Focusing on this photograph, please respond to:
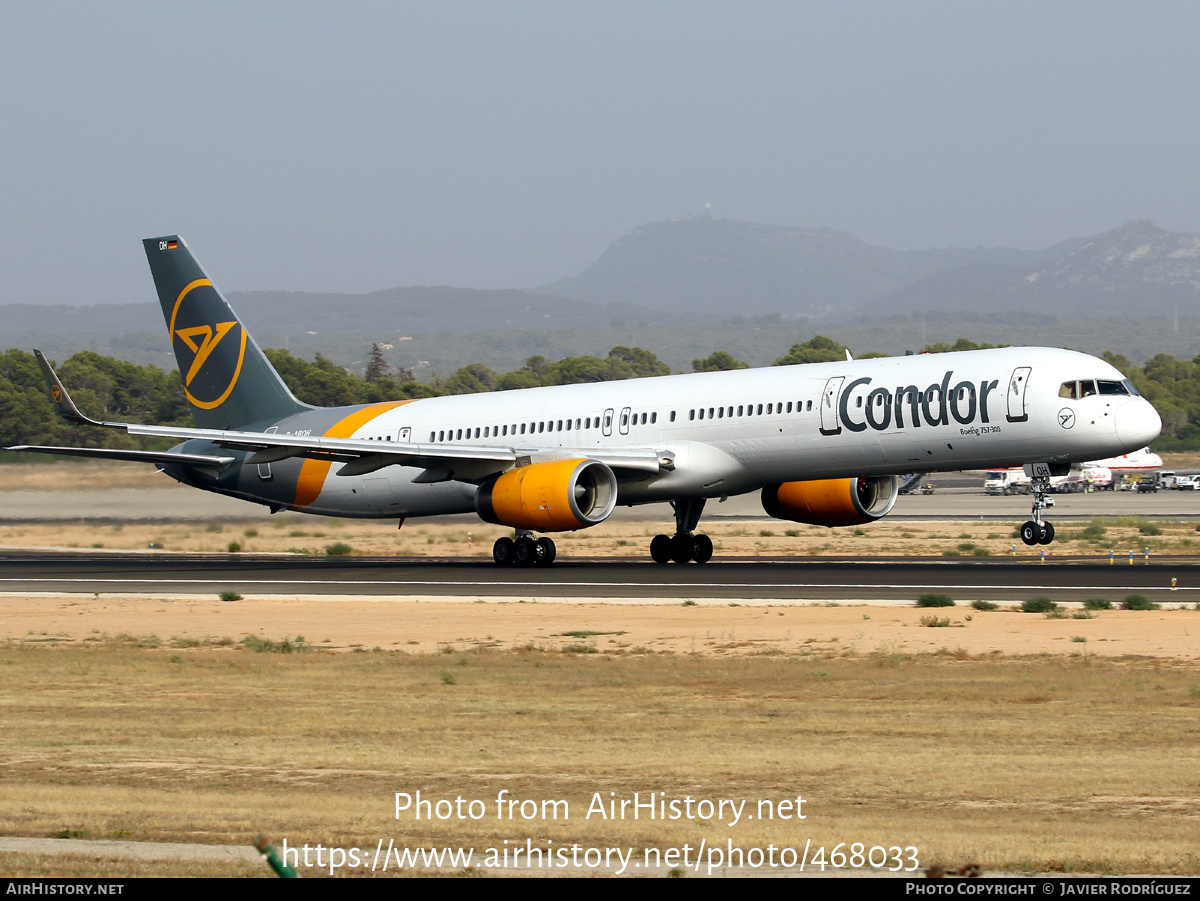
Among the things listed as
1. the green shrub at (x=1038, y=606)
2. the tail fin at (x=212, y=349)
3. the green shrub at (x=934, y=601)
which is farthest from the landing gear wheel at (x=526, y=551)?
the green shrub at (x=1038, y=606)

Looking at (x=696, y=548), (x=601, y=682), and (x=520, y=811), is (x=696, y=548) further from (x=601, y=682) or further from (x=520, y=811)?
(x=520, y=811)

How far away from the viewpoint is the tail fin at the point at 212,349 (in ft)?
144

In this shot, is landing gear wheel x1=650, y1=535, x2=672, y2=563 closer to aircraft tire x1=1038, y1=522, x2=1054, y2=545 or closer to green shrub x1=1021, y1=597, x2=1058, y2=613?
aircraft tire x1=1038, y1=522, x2=1054, y2=545

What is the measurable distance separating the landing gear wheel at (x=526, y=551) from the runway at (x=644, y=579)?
643 mm

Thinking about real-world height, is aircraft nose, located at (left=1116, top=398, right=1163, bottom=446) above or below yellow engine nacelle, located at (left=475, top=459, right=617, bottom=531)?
above

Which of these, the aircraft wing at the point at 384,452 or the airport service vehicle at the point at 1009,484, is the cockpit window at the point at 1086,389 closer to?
the aircraft wing at the point at 384,452

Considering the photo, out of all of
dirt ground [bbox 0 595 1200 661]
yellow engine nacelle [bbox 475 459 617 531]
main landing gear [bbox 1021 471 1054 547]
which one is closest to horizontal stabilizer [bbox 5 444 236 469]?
yellow engine nacelle [bbox 475 459 617 531]

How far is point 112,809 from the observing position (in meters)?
10.6

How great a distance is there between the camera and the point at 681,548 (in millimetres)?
39250

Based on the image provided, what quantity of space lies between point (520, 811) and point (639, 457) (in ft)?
84.0

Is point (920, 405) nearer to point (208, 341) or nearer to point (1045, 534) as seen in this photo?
point (1045, 534)

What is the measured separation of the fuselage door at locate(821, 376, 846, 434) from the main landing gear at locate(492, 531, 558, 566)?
25.1 ft

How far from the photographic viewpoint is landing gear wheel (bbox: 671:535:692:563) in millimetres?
39188

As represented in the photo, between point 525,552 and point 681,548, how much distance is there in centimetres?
461
